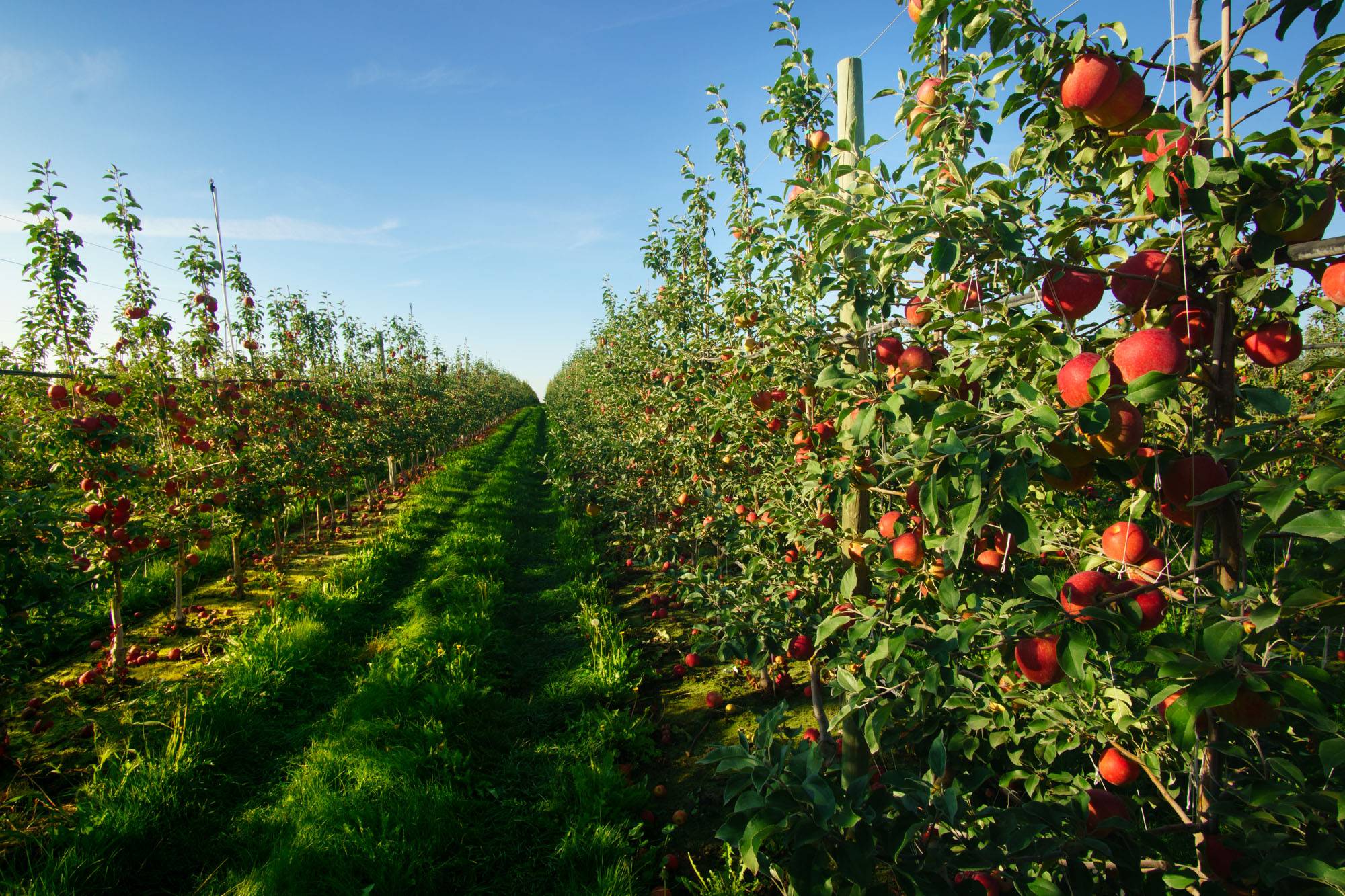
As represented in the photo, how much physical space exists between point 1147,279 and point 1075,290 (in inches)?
4.7

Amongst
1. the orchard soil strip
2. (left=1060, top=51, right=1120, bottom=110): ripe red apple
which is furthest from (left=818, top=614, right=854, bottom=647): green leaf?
the orchard soil strip

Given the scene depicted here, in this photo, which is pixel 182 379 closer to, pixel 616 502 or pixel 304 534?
pixel 304 534

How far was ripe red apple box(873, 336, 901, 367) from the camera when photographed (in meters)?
1.76

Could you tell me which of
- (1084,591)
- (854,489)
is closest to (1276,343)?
(1084,591)

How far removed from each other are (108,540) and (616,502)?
14.4 ft

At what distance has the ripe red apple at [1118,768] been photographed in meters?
1.51

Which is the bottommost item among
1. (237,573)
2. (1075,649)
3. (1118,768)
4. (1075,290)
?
(237,573)

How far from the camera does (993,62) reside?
132 centimetres

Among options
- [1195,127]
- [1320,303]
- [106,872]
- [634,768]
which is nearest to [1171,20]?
[1195,127]

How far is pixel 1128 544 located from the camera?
4.14ft

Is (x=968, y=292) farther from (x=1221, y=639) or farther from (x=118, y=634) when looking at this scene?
(x=118, y=634)

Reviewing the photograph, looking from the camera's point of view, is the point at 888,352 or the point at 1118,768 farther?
the point at 888,352

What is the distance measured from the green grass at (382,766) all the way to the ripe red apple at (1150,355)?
8.32ft

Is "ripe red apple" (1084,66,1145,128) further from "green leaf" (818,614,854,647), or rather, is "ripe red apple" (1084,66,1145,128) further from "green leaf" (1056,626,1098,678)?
"green leaf" (818,614,854,647)
